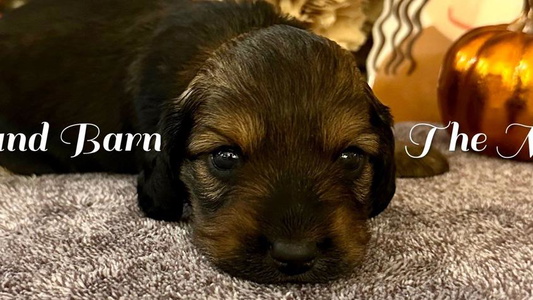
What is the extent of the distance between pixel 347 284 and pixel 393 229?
1.35ft

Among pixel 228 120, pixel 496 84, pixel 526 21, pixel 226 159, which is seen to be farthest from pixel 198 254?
pixel 526 21

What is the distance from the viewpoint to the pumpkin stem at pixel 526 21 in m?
2.85

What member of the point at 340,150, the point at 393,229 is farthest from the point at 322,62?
the point at 393,229

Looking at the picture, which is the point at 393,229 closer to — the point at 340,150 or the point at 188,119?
the point at 340,150

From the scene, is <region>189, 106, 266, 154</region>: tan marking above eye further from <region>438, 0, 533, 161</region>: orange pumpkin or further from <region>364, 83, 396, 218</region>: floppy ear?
<region>438, 0, 533, 161</region>: orange pumpkin

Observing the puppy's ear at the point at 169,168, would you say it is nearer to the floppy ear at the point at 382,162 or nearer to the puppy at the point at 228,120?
the puppy at the point at 228,120

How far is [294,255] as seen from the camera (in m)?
1.46

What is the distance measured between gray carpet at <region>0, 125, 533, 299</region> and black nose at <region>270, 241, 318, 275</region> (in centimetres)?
8

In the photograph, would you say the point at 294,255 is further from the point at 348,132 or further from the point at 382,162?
the point at 382,162

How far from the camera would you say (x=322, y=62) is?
1.75 meters

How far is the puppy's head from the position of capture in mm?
1529

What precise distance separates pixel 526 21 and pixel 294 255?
6.50 ft

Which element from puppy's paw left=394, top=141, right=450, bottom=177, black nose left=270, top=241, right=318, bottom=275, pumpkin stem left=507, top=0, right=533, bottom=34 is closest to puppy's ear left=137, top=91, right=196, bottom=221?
black nose left=270, top=241, right=318, bottom=275

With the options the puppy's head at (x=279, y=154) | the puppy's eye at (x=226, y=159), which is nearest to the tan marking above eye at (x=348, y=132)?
the puppy's head at (x=279, y=154)
